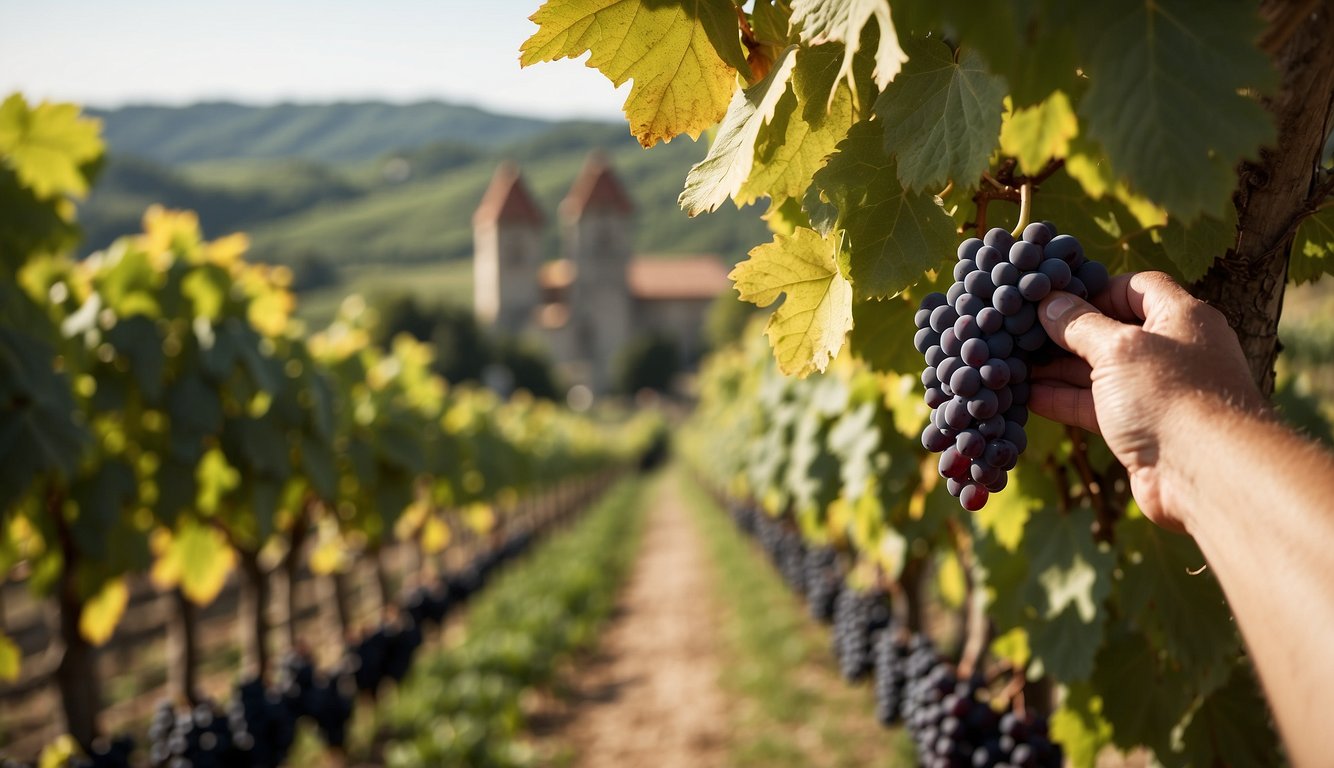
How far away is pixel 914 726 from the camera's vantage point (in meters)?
3.06

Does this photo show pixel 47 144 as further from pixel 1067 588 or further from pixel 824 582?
pixel 824 582

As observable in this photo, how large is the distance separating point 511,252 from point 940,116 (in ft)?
278

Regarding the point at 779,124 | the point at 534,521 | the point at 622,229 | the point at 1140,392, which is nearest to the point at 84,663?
the point at 779,124

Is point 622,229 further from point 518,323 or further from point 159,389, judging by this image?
point 159,389

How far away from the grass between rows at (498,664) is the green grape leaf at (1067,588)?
5397 mm

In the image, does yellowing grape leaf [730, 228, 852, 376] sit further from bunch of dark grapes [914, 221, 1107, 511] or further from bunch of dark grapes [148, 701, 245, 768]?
bunch of dark grapes [148, 701, 245, 768]

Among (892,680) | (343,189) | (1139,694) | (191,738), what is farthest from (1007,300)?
(343,189)

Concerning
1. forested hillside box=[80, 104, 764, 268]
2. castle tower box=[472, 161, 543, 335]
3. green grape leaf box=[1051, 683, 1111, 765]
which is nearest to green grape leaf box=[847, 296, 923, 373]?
green grape leaf box=[1051, 683, 1111, 765]

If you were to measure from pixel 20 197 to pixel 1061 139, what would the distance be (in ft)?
12.2

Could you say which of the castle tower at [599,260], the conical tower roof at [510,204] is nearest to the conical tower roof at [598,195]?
the castle tower at [599,260]

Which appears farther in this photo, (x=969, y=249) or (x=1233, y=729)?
(x=1233, y=729)

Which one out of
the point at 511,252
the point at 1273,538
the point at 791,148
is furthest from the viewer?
the point at 511,252

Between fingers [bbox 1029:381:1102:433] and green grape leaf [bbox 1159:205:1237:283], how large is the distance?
0.84ft

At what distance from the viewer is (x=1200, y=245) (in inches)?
48.3
